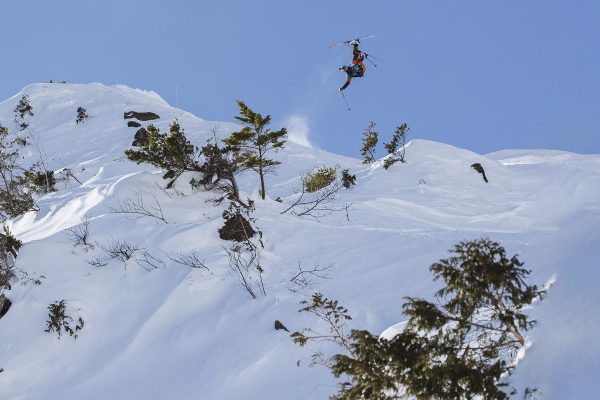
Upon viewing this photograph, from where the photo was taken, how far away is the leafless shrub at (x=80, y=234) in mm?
13883

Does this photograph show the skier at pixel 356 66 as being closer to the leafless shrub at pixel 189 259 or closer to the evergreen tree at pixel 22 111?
the leafless shrub at pixel 189 259

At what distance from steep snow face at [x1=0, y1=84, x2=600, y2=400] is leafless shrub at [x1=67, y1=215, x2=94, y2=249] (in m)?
0.20

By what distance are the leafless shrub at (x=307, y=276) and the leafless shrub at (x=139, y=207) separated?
5731 mm

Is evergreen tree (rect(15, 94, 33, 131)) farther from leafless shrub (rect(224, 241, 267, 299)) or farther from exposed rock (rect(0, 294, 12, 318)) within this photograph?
leafless shrub (rect(224, 241, 267, 299))

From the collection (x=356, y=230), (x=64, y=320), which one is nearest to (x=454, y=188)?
(x=356, y=230)

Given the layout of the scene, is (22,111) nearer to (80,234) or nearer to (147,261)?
(80,234)

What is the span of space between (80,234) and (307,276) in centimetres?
773

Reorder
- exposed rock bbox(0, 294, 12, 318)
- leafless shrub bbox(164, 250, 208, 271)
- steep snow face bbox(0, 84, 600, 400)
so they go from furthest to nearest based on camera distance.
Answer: leafless shrub bbox(164, 250, 208, 271) < exposed rock bbox(0, 294, 12, 318) < steep snow face bbox(0, 84, 600, 400)

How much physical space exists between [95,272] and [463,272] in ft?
37.4

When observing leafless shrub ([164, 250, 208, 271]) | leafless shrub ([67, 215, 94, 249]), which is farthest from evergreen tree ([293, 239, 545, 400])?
leafless shrub ([67, 215, 94, 249])

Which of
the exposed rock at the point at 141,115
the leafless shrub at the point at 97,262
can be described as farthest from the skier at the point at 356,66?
the exposed rock at the point at 141,115

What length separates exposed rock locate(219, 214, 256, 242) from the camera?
531 inches

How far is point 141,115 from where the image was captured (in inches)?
1474

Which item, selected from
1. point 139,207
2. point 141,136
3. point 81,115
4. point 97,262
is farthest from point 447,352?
point 81,115
